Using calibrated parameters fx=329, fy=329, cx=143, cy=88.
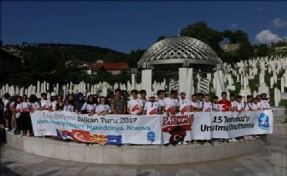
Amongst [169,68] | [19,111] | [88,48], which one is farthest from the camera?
[88,48]

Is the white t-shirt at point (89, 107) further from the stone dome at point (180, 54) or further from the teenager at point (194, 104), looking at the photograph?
the stone dome at point (180, 54)

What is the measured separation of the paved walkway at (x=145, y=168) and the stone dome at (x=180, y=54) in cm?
572

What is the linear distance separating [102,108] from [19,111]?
3.71 meters

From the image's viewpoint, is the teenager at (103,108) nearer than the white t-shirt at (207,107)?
Yes

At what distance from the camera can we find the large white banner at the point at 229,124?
9812 millimetres

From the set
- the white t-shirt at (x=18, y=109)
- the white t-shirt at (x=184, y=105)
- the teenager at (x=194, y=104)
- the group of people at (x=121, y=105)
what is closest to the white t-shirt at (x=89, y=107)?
the group of people at (x=121, y=105)

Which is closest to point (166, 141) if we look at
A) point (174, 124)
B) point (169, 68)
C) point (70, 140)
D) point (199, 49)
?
point (174, 124)

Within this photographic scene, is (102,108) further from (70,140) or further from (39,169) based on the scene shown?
(39,169)

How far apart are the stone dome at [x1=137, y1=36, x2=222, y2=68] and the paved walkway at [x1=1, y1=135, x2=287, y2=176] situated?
572 cm

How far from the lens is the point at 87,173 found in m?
8.07

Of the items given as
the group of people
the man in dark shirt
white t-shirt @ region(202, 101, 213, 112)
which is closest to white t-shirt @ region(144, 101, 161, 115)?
the group of people

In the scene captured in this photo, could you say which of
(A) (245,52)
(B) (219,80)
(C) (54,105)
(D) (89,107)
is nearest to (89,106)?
(D) (89,107)

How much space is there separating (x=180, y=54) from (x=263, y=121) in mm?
4745

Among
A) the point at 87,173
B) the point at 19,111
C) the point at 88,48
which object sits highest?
the point at 88,48
